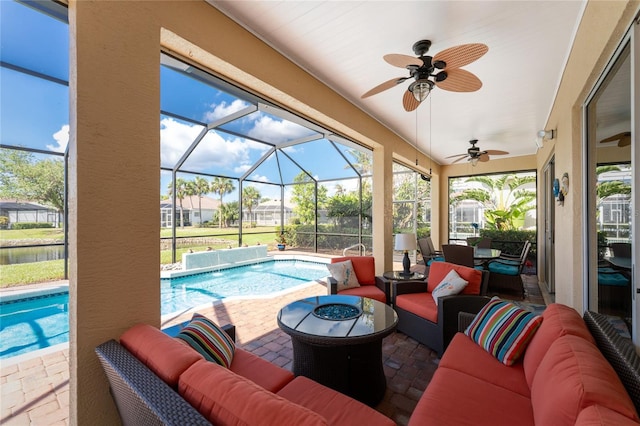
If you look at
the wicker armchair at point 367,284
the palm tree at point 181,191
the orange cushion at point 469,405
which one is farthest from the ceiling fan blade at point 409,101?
the palm tree at point 181,191

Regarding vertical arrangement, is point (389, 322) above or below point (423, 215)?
below

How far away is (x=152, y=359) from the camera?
49.9 inches

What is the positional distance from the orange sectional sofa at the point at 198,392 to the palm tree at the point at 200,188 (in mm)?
7812

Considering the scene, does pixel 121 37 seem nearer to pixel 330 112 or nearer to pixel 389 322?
pixel 330 112

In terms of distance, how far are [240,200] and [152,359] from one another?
8455 millimetres

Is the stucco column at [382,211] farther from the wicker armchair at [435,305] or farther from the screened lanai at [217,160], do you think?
the wicker armchair at [435,305]

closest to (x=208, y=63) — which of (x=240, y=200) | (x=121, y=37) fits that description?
(x=121, y=37)

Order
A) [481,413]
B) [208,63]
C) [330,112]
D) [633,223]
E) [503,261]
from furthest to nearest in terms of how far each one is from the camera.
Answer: [503,261], [330,112], [208,63], [633,223], [481,413]

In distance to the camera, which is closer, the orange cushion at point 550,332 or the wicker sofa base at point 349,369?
the orange cushion at point 550,332

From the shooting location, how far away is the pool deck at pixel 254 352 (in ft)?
6.41

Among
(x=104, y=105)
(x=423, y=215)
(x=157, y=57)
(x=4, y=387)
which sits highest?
(x=157, y=57)

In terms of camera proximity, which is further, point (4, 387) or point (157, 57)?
point (4, 387)

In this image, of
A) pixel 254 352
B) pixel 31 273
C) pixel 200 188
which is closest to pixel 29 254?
pixel 31 273

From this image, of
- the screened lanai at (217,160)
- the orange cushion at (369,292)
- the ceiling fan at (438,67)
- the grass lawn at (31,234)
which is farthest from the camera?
the grass lawn at (31,234)
